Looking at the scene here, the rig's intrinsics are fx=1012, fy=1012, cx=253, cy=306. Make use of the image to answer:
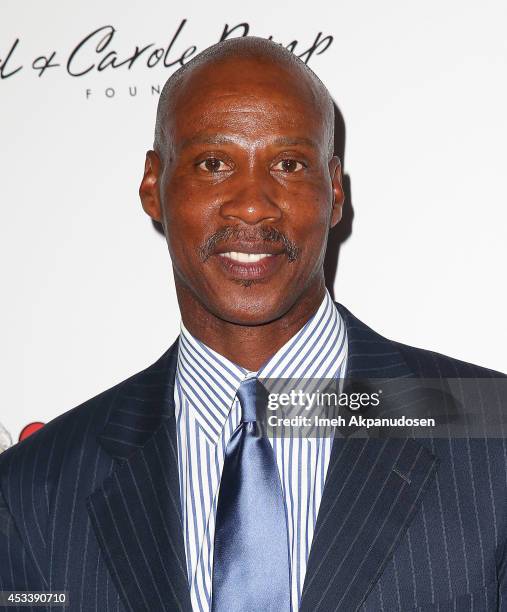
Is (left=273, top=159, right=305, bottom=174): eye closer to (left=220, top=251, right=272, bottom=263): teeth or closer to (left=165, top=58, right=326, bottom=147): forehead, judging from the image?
(left=165, top=58, right=326, bottom=147): forehead

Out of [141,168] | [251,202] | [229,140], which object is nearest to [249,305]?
[251,202]

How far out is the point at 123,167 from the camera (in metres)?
2.13

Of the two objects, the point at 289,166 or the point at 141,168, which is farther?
the point at 141,168

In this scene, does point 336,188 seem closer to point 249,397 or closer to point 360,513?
point 249,397

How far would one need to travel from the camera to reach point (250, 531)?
155 centimetres

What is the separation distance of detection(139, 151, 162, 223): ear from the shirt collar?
240 millimetres

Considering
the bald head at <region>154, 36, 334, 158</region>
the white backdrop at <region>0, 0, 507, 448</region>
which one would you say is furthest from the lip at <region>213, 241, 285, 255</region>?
the white backdrop at <region>0, 0, 507, 448</region>

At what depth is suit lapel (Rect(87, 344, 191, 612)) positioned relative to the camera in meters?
1.56

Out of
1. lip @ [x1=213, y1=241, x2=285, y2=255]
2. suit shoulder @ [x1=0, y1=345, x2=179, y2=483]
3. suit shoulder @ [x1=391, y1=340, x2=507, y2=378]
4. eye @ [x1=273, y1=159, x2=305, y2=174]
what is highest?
eye @ [x1=273, y1=159, x2=305, y2=174]

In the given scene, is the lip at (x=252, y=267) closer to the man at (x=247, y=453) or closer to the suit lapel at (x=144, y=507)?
the man at (x=247, y=453)

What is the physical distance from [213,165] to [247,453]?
1.55 feet

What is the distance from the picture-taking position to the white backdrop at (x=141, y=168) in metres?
2.01

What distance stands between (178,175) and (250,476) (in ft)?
1.68

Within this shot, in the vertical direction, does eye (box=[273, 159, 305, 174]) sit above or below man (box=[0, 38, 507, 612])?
above
